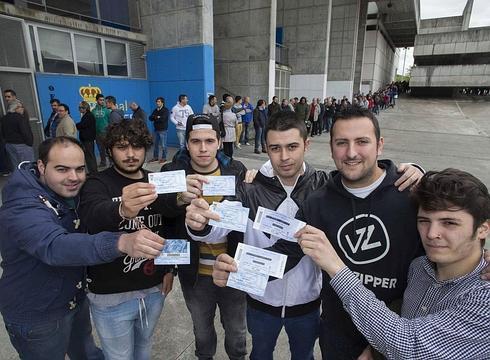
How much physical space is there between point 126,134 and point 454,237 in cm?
173

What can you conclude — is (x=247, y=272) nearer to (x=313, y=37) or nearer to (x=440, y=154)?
(x=440, y=154)

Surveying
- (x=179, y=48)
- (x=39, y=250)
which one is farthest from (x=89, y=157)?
(x=39, y=250)

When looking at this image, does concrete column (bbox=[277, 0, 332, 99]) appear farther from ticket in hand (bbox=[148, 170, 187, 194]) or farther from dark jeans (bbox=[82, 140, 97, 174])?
ticket in hand (bbox=[148, 170, 187, 194])

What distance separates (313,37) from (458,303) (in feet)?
68.4

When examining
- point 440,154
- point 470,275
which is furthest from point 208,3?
point 470,275

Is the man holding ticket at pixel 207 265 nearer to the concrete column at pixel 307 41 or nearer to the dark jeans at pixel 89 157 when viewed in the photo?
the dark jeans at pixel 89 157

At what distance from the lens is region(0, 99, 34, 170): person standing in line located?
20.3 ft

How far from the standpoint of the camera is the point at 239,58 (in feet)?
44.7

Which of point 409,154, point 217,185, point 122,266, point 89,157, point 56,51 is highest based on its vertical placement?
point 56,51

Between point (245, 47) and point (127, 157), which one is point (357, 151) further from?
point (245, 47)

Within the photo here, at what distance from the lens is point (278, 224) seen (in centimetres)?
150

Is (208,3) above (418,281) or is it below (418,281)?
above

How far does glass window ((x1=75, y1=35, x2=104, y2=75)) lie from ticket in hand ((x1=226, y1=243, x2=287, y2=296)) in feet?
32.4

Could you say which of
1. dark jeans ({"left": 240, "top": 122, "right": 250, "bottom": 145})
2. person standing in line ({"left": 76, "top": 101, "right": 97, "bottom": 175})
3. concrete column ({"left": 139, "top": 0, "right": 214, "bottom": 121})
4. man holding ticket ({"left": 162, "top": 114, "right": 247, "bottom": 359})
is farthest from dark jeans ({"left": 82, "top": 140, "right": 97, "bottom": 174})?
man holding ticket ({"left": 162, "top": 114, "right": 247, "bottom": 359})
